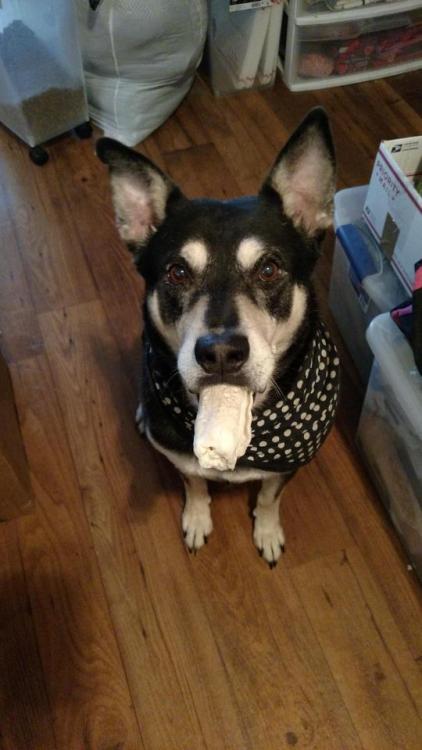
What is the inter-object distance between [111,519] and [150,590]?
0.75 ft

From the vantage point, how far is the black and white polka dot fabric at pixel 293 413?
1.24 metres

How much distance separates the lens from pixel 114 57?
2.37m

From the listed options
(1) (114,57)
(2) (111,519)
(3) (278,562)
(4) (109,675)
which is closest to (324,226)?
(3) (278,562)

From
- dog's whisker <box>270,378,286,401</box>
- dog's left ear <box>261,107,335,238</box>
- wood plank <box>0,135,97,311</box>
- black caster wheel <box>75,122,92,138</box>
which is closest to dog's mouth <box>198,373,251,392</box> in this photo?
dog's whisker <box>270,378,286,401</box>

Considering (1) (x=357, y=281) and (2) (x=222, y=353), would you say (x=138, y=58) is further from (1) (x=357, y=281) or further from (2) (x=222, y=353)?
(2) (x=222, y=353)

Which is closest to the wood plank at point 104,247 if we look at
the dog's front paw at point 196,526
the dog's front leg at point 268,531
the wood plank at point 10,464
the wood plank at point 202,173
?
the wood plank at point 202,173

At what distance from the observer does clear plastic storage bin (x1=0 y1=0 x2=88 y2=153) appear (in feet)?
7.48

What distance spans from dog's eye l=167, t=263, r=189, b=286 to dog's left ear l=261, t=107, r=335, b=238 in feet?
0.76

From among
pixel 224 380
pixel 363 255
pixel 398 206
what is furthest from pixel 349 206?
pixel 224 380

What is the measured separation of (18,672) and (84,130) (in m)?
2.15

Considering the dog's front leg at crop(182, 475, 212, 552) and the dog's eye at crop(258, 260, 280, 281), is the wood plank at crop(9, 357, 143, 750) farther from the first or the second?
the dog's eye at crop(258, 260, 280, 281)

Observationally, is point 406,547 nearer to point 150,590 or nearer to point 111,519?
point 150,590

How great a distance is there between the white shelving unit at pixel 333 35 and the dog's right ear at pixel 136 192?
1.78 m

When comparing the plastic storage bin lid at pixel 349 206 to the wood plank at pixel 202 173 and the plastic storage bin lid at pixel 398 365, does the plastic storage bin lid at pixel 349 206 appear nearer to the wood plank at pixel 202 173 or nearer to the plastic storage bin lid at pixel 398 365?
the plastic storage bin lid at pixel 398 365
